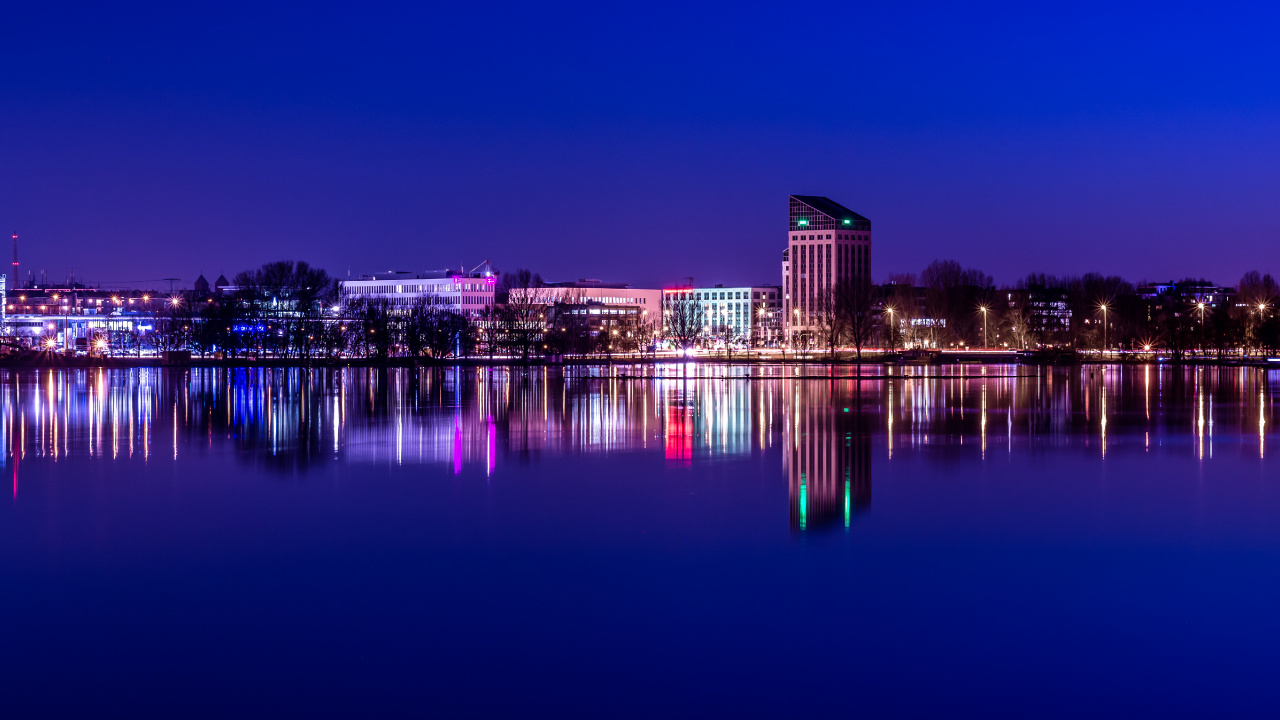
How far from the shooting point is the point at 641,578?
10008mm

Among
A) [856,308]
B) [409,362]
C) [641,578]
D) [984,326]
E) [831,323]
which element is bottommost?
[641,578]

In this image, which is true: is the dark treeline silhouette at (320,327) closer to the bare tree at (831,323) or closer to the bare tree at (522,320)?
the bare tree at (522,320)

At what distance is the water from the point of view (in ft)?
23.7

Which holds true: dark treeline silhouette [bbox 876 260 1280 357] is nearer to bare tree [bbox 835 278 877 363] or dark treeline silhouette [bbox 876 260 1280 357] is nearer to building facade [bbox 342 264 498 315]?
bare tree [bbox 835 278 877 363]

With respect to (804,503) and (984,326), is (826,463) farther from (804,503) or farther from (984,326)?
(984,326)

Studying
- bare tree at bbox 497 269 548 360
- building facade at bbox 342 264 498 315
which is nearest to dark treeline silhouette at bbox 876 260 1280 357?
bare tree at bbox 497 269 548 360

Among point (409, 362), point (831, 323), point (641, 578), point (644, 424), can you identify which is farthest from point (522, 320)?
point (641, 578)

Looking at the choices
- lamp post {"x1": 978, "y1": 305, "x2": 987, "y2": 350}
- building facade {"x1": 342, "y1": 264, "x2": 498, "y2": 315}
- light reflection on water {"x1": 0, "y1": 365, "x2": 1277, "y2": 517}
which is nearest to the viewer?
light reflection on water {"x1": 0, "y1": 365, "x2": 1277, "y2": 517}

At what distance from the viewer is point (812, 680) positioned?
738 cm

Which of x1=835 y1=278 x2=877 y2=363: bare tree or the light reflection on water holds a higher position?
x1=835 y1=278 x2=877 y2=363: bare tree

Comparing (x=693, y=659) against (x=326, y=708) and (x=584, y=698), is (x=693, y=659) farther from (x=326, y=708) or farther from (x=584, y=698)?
(x=326, y=708)

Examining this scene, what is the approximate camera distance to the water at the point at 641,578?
285 inches

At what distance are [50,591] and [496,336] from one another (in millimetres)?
100508

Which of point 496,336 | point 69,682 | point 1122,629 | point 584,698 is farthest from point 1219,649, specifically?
point 496,336
